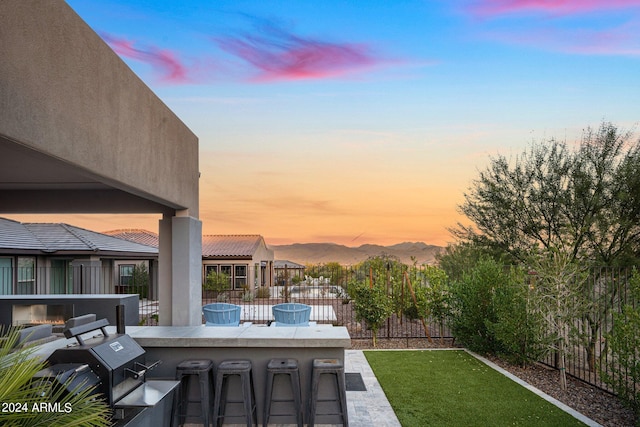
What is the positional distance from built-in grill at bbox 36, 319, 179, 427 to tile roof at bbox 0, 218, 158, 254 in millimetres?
12584

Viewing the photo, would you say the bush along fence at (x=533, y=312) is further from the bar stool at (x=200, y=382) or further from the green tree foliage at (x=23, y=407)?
the green tree foliage at (x=23, y=407)

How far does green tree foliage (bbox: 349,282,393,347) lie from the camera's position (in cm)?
1090

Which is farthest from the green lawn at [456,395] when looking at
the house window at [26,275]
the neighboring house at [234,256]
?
the neighboring house at [234,256]

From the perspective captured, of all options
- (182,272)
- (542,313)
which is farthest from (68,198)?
(542,313)

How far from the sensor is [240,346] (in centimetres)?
528

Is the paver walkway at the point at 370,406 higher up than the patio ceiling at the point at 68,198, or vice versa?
the patio ceiling at the point at 68,198

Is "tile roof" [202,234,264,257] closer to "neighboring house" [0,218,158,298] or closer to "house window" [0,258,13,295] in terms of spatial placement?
"neighboring house" [0,218,158,298]

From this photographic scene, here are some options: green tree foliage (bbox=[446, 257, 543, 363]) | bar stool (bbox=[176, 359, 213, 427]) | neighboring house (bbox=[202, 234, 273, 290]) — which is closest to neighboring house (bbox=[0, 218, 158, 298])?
neighboring house (bbox=[202, 234, 273, 290])

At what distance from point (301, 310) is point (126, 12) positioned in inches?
255

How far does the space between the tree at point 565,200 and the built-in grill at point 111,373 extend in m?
7.69

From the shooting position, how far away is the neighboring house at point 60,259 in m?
15.4

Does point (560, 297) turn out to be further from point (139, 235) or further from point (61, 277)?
point (139, 235)

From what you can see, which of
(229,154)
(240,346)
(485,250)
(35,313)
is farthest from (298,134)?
(240,346)

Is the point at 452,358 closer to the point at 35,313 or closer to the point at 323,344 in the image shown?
the point at 323,344
